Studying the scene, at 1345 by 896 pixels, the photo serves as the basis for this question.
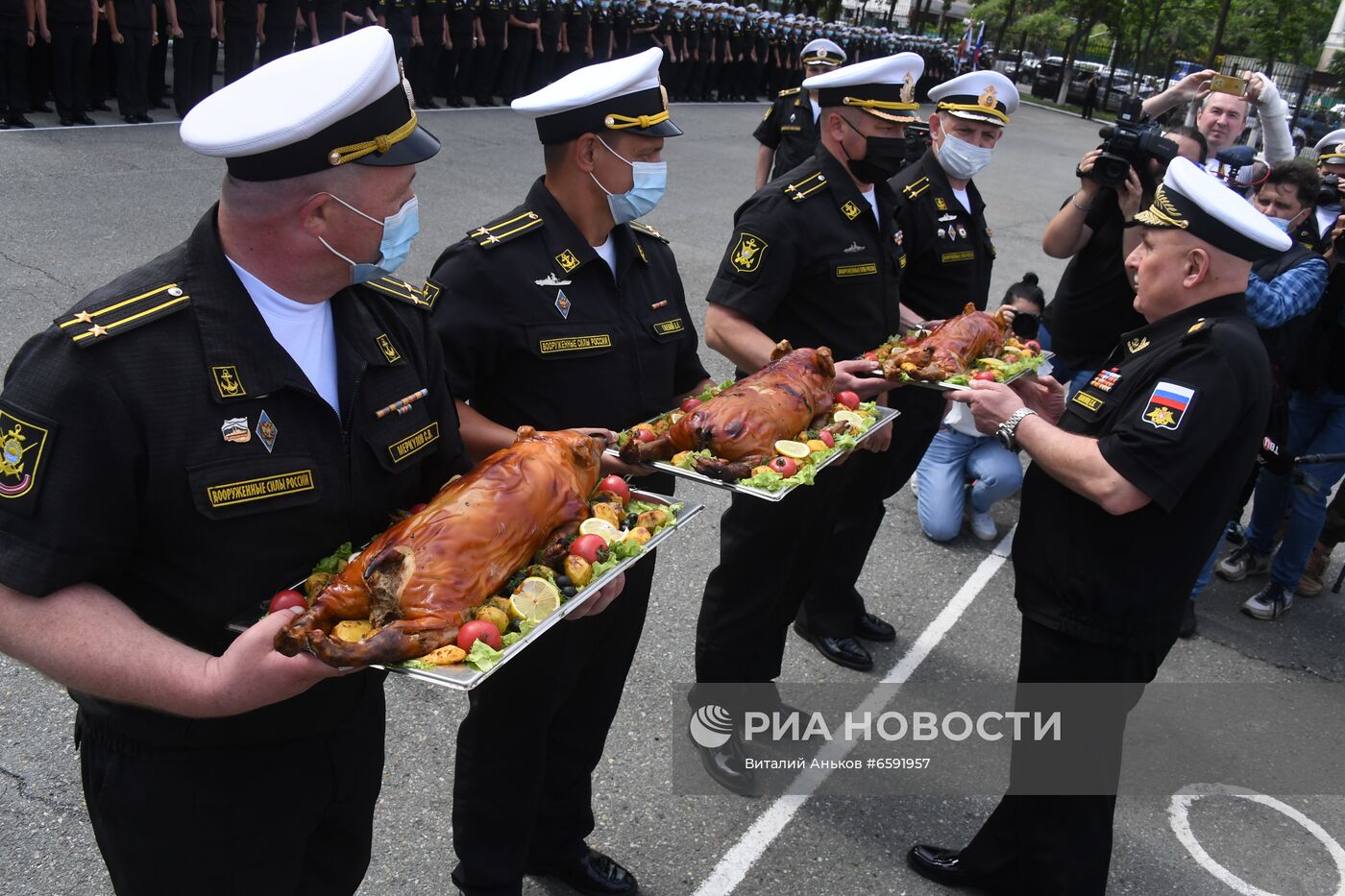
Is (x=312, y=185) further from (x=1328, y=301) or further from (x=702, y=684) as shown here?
(x=1328, y=301)

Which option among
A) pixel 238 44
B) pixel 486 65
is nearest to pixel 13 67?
pixel 238 44

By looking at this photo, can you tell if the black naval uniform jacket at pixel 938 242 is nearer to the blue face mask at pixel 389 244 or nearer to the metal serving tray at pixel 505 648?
the metal serving tray at pixel 505 648

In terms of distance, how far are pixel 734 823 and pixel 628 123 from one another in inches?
103

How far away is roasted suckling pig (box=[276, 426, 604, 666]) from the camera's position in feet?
6.26

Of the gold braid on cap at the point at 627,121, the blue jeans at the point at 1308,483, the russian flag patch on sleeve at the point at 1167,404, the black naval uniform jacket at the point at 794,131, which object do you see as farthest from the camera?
the black naval uniform jacket at the point at 794,131

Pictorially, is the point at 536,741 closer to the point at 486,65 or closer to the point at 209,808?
the point at 209,808

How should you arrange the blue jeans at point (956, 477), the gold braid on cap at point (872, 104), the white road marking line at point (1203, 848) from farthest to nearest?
the blue jeans at point (956, 477), the gold braid on cap at point (872, 104), the white road marking line at point (1203, 848)

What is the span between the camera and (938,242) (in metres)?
5.03

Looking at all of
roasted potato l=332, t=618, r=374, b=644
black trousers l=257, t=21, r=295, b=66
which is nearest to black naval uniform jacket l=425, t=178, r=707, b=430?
roasted potato l=332, t=618, r=374, b=644

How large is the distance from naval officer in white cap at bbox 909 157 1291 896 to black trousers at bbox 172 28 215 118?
13011 mm

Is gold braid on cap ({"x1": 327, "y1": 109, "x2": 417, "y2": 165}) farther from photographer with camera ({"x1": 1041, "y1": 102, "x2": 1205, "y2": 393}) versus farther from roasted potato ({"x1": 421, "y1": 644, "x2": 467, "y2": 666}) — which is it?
photographer with camera ({"x1": 1041, "y1": 102, "x2": 1205, "y2": 393})

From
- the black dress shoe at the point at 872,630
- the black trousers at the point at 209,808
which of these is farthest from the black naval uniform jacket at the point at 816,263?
the black trousers at the point at 209,808

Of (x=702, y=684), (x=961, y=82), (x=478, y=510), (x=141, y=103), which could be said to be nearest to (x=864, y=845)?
(x=702, y=684)

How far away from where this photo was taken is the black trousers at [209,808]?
2064 mm
